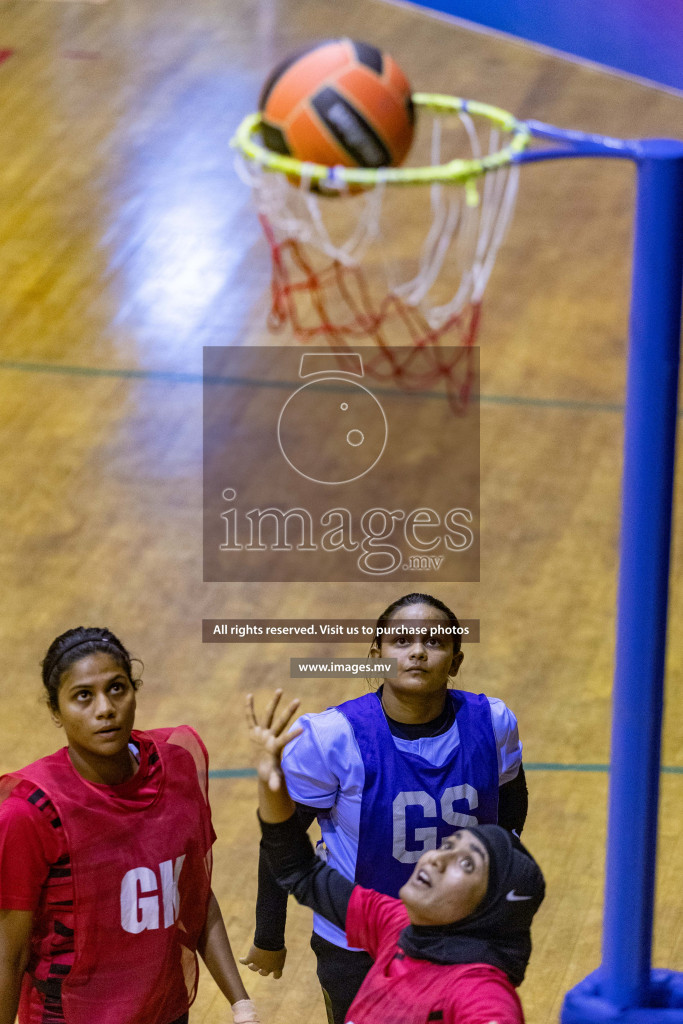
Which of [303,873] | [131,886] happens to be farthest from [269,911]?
[131,886]

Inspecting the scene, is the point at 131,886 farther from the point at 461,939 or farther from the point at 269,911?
the point at 461,939

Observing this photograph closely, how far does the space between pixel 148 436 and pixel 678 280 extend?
4.49m

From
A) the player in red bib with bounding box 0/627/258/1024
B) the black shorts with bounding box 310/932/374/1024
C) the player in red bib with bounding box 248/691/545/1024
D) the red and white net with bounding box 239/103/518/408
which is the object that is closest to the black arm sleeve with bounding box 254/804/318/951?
the black shorts with bounding box 310/932/374/1024

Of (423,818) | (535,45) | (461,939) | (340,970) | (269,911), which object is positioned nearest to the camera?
(461,939)

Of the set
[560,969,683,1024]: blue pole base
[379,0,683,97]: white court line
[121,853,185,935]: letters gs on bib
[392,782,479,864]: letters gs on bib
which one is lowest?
[560,969,683,1024]: blue pole base

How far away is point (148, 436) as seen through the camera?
7.38 metres

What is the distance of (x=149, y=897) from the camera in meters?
3.07

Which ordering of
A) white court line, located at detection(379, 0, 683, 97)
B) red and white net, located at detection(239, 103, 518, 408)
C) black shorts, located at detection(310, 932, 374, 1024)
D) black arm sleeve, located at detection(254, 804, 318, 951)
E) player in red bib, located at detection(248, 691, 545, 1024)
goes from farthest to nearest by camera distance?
white court line, located at detection(379, 0, 683, 97) < red and white net, located at detection(239, 103, 518, 408) < black arm sleeve, located at detection(254, 804, 318, 951) < black shorts, located at detection(310, 932, 374, 1024) < player in red bib, located at detection(248, 691, 545, 1024)

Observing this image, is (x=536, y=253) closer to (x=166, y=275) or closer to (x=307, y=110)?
(x=166, y=275)

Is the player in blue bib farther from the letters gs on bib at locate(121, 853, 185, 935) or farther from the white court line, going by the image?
the white court line

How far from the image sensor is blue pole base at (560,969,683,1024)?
3582mm

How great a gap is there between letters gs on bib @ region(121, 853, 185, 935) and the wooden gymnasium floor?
578mm

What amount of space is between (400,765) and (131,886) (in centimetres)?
65

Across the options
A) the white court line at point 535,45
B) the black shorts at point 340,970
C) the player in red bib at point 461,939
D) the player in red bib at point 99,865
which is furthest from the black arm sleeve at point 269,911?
the white court line at point 535,45
